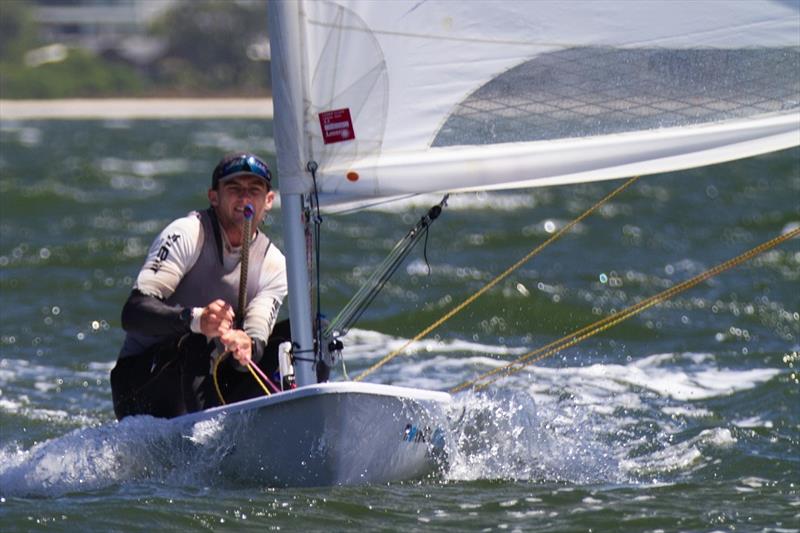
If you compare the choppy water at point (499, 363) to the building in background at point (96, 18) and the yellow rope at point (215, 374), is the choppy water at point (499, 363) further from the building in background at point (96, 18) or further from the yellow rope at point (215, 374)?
the building in background at point (96, 18)

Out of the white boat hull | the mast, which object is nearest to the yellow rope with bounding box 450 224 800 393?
the white boat hull

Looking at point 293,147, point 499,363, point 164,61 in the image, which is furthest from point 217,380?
point 164,61

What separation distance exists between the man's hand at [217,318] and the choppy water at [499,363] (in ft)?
1.27

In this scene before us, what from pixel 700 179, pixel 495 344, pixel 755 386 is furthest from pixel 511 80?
pixel 700 179

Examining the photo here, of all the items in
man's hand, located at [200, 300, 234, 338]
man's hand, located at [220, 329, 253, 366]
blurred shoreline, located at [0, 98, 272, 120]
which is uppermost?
blurred shoreline, located at [0, 98, 272, 120]

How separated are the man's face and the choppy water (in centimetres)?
77

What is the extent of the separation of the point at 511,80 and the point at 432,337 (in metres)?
4.46

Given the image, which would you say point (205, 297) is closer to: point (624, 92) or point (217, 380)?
point (217, 380)

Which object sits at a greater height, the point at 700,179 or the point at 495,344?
the point at 700,179

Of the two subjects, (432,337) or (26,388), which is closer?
(26,388)

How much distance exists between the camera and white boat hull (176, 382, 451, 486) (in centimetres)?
523

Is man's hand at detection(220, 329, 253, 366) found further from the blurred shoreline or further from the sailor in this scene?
the blurred shoreline

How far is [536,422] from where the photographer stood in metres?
6.18

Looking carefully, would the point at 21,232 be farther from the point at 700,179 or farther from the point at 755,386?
the point at 700,179
